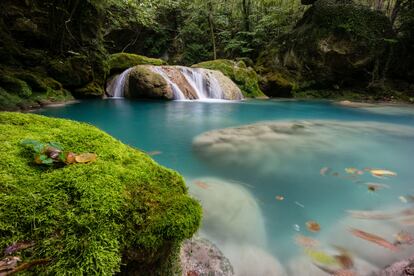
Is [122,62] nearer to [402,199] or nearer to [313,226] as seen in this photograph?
[313,226]

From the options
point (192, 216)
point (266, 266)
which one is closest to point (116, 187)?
point (192, 216)

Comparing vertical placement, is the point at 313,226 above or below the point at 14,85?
below

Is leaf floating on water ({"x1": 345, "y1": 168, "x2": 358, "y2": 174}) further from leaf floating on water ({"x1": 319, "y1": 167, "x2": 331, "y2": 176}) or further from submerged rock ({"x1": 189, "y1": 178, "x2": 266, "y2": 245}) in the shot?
submerged rock ({"x1": 189, "y1": 178, "x2": 266, "y2": 245})

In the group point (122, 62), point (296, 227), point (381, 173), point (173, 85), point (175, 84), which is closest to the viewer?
point (296, 227)

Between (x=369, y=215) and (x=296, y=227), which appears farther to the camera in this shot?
(x=369, y=215)

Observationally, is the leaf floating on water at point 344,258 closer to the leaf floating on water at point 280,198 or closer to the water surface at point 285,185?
the water surface at point 285,185

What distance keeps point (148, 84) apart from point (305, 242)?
37.7 feet

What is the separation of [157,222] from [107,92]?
1349 centimetres

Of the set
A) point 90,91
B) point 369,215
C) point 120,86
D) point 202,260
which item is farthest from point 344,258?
point 120,86

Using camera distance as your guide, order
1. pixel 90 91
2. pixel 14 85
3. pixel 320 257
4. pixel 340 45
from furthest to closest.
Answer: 1. pixel 340 45
2. pixel 90 91
3. pixel 14 85
4. pixel 320 257

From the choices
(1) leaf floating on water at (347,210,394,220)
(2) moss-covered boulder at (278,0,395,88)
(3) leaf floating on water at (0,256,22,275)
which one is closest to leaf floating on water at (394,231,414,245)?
(1) leaf floating on water at (347,210,394,220)

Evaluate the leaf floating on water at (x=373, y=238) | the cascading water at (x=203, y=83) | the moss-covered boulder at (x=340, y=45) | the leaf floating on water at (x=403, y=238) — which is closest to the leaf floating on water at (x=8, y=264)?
the leaf floating on water at (x=373, y=238)

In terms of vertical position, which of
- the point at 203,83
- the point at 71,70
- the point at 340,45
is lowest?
the point at 203,83

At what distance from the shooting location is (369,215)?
263 cm
